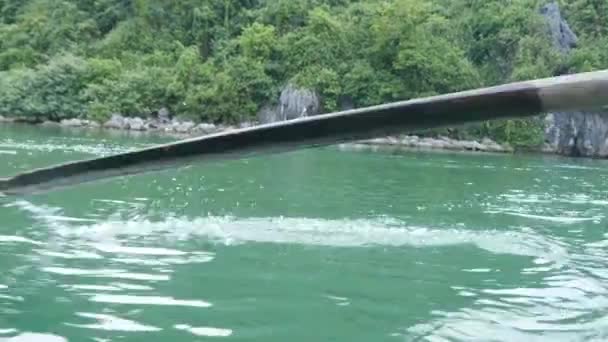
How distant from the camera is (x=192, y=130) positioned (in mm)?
41750

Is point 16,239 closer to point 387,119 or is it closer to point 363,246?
point 363,246

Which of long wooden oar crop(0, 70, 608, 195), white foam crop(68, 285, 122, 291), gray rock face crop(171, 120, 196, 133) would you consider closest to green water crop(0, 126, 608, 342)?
white foam crop(68, 285, 122, 291)

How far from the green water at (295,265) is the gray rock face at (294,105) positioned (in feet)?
Result: 95.4

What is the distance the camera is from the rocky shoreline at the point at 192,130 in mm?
36625

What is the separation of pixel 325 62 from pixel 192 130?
1031 centimetres

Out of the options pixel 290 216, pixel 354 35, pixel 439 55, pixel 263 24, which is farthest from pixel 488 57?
pixel 290 216

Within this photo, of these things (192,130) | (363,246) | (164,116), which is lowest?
(363,246)

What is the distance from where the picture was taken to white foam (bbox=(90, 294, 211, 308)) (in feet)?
18.8

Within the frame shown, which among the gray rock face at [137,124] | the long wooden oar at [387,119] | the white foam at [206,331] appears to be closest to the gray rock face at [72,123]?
the gray rock face at [137,124]

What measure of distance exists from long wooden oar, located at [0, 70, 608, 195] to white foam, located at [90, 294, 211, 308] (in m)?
2.69

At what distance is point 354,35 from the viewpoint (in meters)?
49.4

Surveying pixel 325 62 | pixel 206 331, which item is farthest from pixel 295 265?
pixel 325 62

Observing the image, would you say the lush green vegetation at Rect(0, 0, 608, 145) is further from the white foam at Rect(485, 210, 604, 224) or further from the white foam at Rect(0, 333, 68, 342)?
the white foam at Rect(0, 333, 68, 342)

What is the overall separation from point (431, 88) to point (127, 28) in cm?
2390
